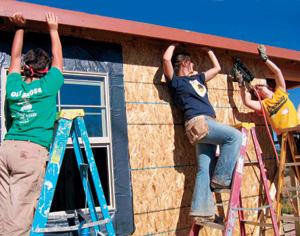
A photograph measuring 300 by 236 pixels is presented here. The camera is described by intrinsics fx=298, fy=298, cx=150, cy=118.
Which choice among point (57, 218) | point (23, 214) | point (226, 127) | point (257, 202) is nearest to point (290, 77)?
point (257, 202)

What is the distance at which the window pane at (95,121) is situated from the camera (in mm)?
3488

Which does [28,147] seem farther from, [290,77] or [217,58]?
[290,77]

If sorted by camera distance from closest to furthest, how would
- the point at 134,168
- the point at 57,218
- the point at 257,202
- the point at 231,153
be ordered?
the point at 57,218, the point at 231,153, the point at 134,168, the point at 257,202

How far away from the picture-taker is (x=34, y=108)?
2.48 m

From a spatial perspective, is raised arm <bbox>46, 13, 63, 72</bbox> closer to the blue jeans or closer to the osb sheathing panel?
the osb sheathing panel

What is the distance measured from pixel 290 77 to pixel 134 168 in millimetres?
3584

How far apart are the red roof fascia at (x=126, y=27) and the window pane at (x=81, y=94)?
0.74 m

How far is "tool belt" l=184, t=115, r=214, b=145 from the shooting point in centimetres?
336

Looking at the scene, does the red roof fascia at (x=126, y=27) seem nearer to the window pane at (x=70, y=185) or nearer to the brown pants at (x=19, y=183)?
the brown pants at (x=19, y=183)

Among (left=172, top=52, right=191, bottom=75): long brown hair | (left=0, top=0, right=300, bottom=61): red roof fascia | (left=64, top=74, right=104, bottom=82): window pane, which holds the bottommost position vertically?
(left=64, top=74, right=104, bottom=82): window pane

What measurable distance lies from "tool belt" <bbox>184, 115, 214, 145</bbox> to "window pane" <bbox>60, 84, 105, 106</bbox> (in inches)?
42.2

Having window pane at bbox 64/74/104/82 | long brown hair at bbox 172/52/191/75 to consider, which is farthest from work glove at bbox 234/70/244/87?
window pane at bbox 64/74/104/82

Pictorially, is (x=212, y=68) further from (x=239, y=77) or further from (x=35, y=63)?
(x=35, y=63)

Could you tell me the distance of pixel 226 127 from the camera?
333 cm
